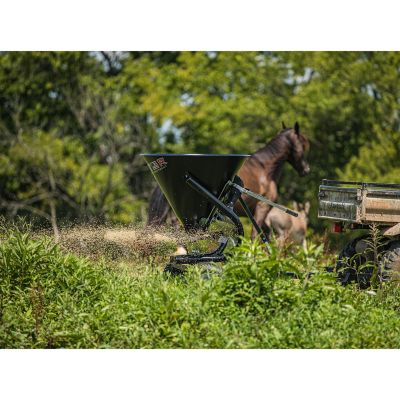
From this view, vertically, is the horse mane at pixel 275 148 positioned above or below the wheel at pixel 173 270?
above

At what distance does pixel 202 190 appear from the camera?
7418mm

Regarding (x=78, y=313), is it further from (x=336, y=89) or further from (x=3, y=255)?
(x=336, y=89)

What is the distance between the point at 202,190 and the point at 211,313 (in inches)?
66.8

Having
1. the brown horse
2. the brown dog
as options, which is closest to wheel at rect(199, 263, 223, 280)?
the brown horse

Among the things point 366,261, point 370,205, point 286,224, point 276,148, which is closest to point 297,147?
point 276,148

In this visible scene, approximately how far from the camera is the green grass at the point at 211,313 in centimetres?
588

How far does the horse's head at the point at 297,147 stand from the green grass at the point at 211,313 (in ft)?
15.6

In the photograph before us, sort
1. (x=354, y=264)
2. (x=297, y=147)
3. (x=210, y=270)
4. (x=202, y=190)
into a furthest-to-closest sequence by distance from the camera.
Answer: (x=297, y=147)
(x=354, y=264)
(x=202, y=190)
(x=210, y=270)

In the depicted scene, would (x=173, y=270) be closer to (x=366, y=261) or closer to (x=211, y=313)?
(x=211, y=313)

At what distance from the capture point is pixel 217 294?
6.24 metres

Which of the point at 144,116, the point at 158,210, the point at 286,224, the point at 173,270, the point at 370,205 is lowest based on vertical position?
the point at 286,224

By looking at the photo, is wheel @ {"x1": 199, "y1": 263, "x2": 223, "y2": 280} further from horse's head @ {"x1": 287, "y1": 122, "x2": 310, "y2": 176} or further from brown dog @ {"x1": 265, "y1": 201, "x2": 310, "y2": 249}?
brown dog @ {"x1": 265, "y1": 201, "x2": 310, "y2": 249}

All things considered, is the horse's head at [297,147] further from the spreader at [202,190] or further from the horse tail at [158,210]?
the spreader at [202,190]

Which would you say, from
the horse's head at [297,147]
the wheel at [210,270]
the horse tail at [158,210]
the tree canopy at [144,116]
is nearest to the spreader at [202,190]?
the wheel at [210,270]
